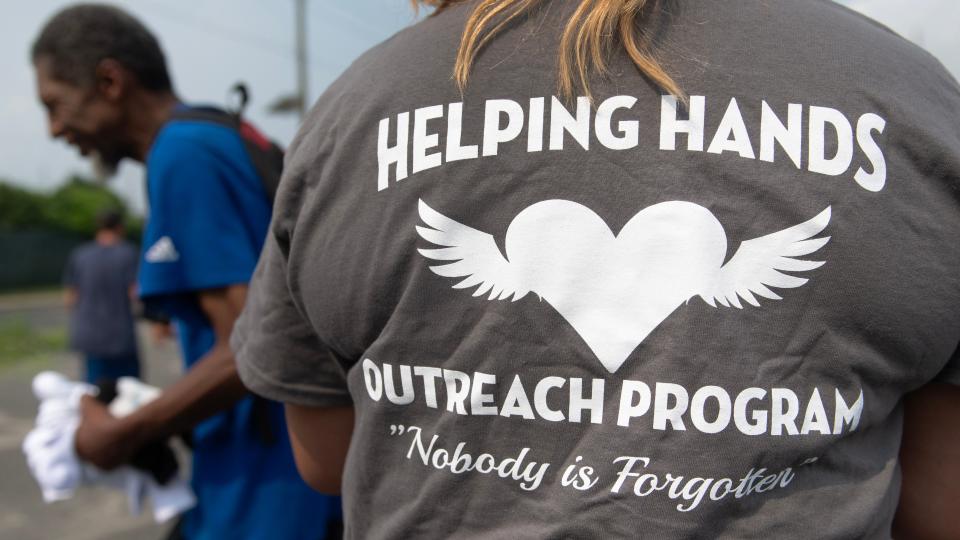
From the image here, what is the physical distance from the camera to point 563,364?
853 mm

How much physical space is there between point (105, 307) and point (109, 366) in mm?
476

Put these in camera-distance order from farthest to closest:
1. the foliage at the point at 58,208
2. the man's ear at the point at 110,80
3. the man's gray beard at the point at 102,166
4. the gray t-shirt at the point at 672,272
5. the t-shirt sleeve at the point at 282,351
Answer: the foliage at the point at 58,208, the man's gray beard at the point at 102,166, the man's ear at the point at 110,80, the t-shirt sleeve at the point at 282,351, the gray t-shirt at the point at 672,272

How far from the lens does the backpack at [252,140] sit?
5.91ft

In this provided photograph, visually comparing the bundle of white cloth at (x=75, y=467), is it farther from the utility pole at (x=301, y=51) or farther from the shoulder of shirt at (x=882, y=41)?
the utility pole at (x=301, y=51)

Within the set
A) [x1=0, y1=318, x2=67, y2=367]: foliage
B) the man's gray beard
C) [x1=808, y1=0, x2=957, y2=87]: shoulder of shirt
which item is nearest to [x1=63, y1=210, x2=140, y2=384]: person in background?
the man's gray beard

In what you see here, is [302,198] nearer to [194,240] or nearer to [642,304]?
[642,304]

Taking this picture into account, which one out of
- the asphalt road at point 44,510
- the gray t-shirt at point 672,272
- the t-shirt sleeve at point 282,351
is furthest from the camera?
the asphalt road at point 44,510

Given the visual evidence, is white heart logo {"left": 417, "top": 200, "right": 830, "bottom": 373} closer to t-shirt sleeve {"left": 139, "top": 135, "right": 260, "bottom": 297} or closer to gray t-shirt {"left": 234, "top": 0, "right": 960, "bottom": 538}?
gray t-shirt {"left": 234, "top": 0, "right": 960, "bottom": 538}

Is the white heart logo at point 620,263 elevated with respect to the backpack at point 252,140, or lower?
elevated

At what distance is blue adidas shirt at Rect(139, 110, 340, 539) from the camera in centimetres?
168

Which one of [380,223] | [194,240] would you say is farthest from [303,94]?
[380,223]

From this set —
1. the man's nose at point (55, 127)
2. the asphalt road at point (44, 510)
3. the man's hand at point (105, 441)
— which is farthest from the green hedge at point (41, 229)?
the man's hand at point (105, 441)

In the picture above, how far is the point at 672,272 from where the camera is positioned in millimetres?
818

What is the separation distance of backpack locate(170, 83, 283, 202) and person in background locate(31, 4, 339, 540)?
0.06ft
